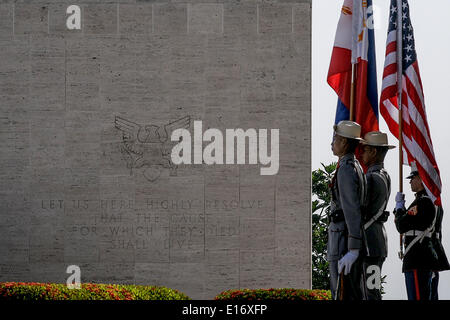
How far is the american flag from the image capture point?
14188mm

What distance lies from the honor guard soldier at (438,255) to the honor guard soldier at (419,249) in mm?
87

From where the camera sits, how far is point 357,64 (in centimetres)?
1475

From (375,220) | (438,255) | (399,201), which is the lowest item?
(438,255)

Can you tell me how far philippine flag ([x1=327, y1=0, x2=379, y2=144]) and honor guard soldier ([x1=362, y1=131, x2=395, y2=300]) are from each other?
283cm

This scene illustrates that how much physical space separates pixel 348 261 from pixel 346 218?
0.52m

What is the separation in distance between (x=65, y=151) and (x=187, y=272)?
3438 millimetres

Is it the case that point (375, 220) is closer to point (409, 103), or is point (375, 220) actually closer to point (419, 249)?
point (419, 249)

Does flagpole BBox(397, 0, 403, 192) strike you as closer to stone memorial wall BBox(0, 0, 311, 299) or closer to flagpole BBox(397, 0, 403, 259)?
flagpole BBox(397, 0, 403, 259)

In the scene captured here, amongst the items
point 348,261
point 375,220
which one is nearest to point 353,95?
point 375,220

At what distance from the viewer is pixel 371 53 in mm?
15070

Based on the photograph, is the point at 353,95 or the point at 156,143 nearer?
the point at 353,95

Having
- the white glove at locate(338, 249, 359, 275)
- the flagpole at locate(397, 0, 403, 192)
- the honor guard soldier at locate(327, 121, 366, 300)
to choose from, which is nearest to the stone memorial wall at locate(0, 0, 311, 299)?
the flagpole at locate(397, 0, 403, 192)

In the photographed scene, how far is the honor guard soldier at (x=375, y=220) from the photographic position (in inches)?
432

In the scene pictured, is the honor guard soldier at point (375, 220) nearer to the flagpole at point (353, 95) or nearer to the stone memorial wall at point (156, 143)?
the flagpole at point (353, 95)
